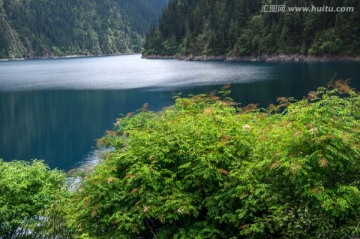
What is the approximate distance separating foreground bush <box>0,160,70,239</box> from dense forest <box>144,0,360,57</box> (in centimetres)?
10073

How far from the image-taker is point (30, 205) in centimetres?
1681

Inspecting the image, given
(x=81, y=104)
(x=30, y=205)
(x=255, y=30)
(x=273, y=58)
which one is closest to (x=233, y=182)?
(x=30, y=205)

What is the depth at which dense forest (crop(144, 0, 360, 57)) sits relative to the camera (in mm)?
110375

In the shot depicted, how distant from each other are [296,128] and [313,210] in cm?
236

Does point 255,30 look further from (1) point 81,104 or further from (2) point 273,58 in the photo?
(1) point 81,104

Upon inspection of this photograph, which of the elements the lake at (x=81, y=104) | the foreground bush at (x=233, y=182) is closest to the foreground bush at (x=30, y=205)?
the foreground bush at (x=233, y=182)

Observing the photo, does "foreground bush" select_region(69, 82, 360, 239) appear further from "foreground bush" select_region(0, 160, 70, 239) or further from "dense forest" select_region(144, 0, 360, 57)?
"dense forest" select_region(144, 0, 360, 57)

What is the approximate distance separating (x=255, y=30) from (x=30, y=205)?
13441cm

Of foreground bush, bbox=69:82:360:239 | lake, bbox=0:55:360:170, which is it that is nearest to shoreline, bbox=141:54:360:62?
lake, bbox=0:55:360:170

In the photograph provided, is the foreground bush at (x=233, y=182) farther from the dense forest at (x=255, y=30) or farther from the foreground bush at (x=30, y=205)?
the dense forest at (x=255, y=30)

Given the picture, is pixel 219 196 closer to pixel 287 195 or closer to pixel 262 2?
pixel 287 195

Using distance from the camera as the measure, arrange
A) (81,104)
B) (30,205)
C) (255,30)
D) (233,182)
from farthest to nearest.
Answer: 1. (255,30)
2. (81,104)
3. (30,205)
4. (233,182)

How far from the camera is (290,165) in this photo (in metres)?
9.34

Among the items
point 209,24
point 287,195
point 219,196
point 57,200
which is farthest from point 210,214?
point 209,24
